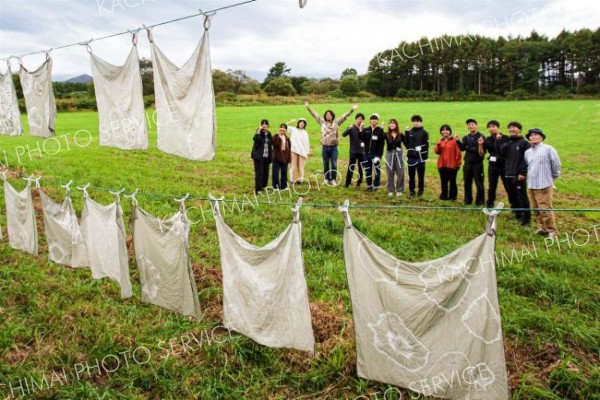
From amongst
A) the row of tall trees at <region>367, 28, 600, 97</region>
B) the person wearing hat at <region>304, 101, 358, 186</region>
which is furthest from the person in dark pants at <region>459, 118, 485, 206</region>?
the row of tall trees at <region>367, 28, 600, 97</region>

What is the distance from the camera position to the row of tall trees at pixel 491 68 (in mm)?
56875

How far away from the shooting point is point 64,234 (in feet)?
24.0

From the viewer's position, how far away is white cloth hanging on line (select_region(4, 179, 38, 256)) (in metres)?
7.80

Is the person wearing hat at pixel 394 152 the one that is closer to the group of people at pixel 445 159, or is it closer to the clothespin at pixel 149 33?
the group of people at pixel 445 159

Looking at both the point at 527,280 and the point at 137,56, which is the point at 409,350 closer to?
the point at 527,280

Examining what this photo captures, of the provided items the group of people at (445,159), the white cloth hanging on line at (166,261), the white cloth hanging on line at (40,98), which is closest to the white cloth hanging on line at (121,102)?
the white cloth hanging on line at (166,261)

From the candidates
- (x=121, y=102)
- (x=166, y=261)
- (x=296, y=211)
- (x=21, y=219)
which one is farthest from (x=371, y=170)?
(x=21, y=219)

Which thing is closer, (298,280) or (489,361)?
(489,361)

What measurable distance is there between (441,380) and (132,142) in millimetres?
5106

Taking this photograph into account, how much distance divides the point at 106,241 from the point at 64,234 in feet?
4.34

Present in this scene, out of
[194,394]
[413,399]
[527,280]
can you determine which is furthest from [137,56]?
[527,280]

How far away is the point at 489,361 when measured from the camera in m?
3.82

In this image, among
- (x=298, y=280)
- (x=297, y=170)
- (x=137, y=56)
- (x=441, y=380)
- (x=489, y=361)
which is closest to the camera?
(x=489, y=361)

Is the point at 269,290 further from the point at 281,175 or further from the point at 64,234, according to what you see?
the point at 281,175
